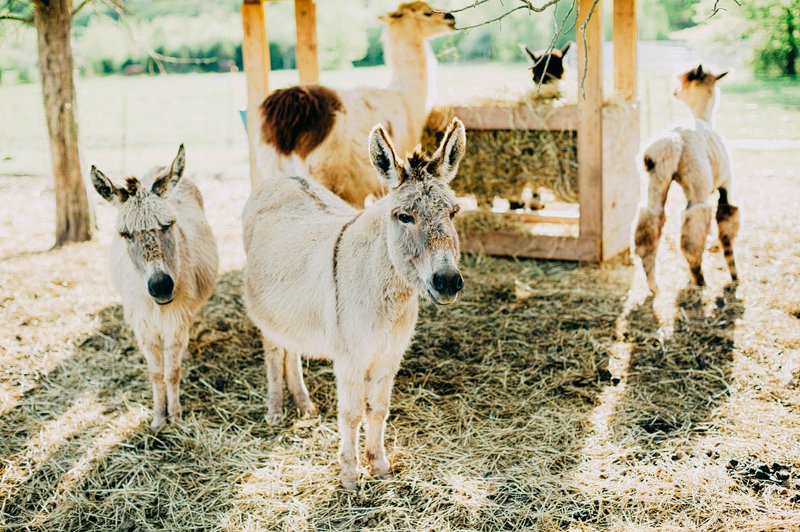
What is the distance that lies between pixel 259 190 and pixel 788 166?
10.9m

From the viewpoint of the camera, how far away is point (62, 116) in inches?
337

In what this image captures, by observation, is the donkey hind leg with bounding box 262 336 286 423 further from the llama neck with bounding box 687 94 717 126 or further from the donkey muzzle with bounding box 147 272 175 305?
the llama neck with bounding box 687 94 717 126

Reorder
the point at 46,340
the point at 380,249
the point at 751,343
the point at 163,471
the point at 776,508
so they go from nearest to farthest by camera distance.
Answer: the point at 776,508
the point at 380,249
the point at 163,471
the point at 751,343
the point at 46,340

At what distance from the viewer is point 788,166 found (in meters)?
12.2

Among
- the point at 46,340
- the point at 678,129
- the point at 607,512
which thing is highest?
the point at 678,129

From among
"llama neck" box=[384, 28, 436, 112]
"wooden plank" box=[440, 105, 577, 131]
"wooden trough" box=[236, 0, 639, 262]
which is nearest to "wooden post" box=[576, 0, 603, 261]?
"wooden trough" box=[236, 0, 639, 262]

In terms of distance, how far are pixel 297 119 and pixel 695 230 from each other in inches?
143

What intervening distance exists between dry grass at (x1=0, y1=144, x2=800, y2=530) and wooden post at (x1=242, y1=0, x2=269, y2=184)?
6.56ft

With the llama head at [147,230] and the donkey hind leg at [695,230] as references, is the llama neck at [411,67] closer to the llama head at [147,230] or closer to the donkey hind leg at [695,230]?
the donkey hind leg at [695,230]

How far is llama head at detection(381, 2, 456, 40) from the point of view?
298 inches

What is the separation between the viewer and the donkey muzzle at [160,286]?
13.3 ft

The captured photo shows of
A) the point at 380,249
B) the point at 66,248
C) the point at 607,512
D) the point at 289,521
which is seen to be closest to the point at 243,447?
the point at 289,521

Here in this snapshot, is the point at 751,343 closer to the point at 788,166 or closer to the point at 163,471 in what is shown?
the point at 163,471

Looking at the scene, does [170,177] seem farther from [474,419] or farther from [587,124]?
[587,124]
